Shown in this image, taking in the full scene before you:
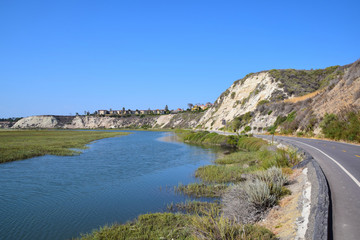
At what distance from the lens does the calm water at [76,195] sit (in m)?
10.2

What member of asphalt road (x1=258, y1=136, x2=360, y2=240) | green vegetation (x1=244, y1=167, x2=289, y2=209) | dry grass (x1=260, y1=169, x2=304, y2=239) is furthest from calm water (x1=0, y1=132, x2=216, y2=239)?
asphalt road (x1=258, y1=136, x2=360, y2=240)

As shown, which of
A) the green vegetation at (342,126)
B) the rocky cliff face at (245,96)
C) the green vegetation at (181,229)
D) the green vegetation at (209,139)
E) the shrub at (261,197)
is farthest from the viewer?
the rocky cliff face at (245,96)

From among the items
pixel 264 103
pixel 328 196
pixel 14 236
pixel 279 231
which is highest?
pixel 264 103

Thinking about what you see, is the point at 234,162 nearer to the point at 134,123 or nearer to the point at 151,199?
the point at 151,199

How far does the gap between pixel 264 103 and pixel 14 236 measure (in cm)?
5168

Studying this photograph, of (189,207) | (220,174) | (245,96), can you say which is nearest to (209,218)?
(189,207)

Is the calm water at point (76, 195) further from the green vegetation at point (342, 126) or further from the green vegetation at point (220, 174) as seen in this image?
the green vegetation at point (342, 126)

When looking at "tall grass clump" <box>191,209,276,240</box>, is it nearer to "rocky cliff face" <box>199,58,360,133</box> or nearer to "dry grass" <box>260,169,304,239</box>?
"dry grass" <box>260,169,304,239</box>

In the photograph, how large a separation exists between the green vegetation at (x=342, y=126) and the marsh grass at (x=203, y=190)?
13.7 m

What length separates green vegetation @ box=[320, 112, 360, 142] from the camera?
21.2 meters

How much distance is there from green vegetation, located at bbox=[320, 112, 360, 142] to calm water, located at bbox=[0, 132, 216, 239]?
13570 millimetres

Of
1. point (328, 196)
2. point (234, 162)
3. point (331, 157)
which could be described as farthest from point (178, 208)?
point (234, 162)

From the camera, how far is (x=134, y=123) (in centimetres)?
17575

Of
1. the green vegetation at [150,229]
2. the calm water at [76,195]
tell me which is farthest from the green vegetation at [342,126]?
the green vegetation at [150,229]
